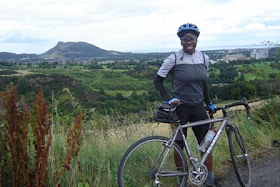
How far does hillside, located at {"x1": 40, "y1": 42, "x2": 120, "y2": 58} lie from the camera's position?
134512mm

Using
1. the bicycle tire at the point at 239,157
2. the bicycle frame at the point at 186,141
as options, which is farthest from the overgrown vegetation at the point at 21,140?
the bicycle tire at the point at 239,157

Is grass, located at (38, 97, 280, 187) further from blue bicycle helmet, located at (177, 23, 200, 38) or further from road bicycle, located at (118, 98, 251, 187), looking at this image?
blue bicycle helmet, located at (177, 23, 200, 38)

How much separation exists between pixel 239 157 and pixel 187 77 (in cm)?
132

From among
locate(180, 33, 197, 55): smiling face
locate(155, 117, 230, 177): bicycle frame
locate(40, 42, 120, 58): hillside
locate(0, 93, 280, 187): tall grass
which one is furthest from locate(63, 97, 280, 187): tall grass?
locate(40, 42, 120, 58): hillside

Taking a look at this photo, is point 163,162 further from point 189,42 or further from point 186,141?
point 189,42

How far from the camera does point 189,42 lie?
11.9ft

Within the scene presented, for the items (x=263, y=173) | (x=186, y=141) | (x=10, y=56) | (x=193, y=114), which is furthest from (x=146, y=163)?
(x=10, y=56)

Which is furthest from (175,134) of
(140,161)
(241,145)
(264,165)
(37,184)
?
(264,165)

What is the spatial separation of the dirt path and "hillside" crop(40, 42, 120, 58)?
12965 cm

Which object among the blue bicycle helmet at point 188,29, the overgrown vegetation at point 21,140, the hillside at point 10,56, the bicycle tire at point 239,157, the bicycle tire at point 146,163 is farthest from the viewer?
the hillside at point 10,56

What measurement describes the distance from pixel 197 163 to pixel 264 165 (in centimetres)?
167

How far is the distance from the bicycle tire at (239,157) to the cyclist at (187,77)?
1.31 ft

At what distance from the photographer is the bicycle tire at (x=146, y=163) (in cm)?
331

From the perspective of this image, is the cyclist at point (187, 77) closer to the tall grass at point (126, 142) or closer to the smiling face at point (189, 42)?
the smiling face at point (189, 42)
